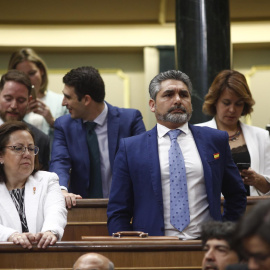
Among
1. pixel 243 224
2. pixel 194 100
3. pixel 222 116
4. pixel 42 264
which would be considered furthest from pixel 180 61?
pixel 243 224

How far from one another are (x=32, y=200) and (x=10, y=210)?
5.1 inches

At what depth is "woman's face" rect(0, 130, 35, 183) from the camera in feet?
12.7

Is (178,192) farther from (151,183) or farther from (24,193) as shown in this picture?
(24,193)

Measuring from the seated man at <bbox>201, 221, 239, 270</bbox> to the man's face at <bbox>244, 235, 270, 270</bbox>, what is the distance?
39.1 inches

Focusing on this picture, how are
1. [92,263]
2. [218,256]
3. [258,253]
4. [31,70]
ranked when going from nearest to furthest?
[258,253] → [218,256] → [92,263] → [31,70]

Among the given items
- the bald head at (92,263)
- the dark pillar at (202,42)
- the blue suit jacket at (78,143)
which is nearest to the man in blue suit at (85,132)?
the blue suit jacket at (78,143)

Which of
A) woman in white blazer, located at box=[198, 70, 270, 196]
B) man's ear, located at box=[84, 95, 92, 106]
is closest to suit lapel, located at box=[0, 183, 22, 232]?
man's ear, located at box=[84, 95, 92, 106]

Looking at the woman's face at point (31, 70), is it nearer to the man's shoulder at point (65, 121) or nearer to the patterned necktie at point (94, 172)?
the man's shoulder at point (65, 121)

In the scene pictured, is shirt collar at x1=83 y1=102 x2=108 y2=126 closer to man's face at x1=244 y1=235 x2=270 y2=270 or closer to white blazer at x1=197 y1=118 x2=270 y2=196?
white blazer at x1=197 y1=118 x2=270 y2=196

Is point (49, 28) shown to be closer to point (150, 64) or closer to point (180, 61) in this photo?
point (150, 64)

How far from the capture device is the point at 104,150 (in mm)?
4711

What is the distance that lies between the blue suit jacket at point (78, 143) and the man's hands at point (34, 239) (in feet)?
3.43

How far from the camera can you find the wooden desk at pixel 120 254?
3441 mm

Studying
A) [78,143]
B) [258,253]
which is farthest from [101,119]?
[258,253]
